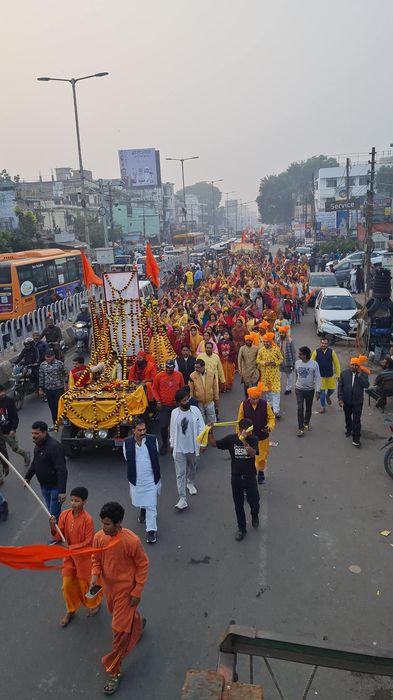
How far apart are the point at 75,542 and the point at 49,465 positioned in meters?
1.07

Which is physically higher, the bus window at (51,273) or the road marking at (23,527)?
the bus window at (51,273)

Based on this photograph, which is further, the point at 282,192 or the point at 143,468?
the point at 282,192

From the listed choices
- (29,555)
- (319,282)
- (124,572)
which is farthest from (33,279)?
(29,555)

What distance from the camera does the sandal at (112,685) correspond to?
393 centimetres

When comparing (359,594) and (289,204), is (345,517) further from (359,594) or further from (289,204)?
(289,204)

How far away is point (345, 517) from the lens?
623cm

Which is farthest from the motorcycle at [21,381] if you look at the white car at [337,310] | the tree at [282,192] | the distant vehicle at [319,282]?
the tree at [282,192]

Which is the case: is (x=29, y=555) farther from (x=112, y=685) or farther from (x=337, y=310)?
(x=337, y=310)

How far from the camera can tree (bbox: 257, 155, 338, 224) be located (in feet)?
365

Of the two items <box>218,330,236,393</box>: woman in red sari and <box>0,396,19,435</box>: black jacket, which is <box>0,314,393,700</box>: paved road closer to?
<box>0,396,19,435</box>: black jacket

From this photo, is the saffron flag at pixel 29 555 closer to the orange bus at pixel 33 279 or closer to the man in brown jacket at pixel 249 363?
the man in brown jacket at pixel 249 363

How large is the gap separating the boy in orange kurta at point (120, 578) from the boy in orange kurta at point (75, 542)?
0.56 m

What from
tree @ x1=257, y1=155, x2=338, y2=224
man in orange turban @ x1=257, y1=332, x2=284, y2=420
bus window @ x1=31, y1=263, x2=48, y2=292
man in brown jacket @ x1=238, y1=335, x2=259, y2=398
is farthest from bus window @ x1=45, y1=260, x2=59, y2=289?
tree @ x1=257, y1=155, x2=338, y2=224

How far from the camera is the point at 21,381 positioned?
11.3m
